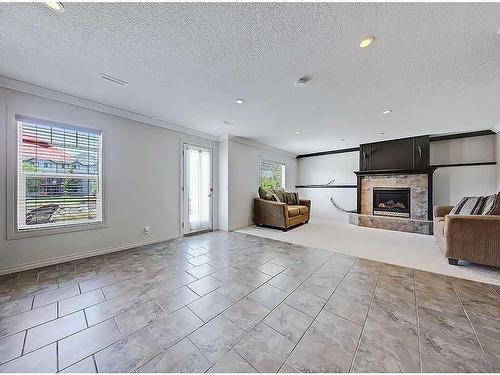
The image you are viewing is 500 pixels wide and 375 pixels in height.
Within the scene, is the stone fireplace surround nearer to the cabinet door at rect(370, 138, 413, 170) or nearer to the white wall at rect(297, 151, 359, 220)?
the cabinet door at rect(370, 138, 413, 170)

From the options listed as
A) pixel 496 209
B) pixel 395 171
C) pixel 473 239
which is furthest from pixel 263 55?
pixel 395 171

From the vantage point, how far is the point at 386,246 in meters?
3.48

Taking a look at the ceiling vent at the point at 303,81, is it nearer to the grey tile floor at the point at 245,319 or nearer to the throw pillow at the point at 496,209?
the grey tile floor at the point at 245,319

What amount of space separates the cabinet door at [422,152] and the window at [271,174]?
3.54m

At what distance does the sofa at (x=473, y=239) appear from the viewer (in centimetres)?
236

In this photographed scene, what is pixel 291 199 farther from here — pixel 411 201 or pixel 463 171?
pixel 463 171

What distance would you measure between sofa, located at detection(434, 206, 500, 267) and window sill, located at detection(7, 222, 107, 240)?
491 centimetres

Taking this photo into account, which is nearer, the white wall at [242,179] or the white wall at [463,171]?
the white wall at [463,171]

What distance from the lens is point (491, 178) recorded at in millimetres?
4359

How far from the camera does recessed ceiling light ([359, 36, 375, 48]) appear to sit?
1598 millimetres

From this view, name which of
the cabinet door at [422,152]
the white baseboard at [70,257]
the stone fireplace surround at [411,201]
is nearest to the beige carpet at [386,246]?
the stone fireplace surround at [411,201]

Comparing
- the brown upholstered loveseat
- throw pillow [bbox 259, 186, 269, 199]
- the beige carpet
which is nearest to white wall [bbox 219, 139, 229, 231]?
the beige carpet

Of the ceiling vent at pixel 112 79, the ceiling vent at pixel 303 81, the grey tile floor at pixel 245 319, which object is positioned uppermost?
the ceiling vent at pixel 112 79

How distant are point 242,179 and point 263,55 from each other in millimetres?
3411
